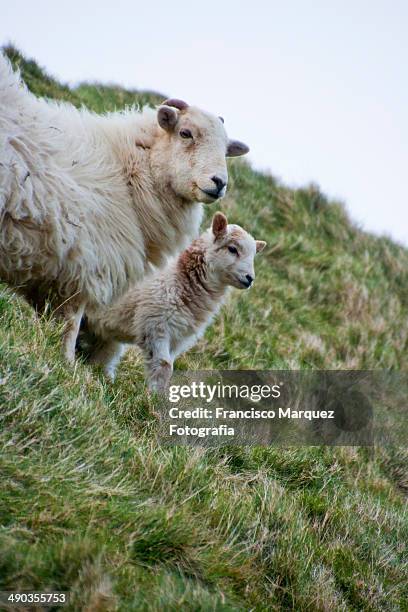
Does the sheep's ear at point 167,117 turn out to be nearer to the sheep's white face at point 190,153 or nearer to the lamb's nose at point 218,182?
the sheep's white face at point 190,153

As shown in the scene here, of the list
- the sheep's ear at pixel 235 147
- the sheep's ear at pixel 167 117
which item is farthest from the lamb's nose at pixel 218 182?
the sheep's ear at pixel 235 147

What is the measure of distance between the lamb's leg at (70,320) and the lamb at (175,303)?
105 cm

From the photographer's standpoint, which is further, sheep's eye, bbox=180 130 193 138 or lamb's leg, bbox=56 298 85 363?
sheep's eye, bbox=180 130 193 138

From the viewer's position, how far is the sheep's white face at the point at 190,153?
221 inches

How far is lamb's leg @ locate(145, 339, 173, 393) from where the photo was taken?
6352mm

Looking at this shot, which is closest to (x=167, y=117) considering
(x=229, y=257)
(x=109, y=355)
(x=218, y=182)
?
(x=218, y=182)

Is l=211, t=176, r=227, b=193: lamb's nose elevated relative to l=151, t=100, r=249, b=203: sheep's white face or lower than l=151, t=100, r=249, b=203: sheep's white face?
lower

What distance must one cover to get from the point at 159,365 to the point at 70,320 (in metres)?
1.35

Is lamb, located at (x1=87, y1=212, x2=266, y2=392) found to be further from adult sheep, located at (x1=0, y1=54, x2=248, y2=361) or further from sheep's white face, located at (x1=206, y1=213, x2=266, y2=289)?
adult sheep, located at (x1=0, y1=54, x2=248, y2=361)

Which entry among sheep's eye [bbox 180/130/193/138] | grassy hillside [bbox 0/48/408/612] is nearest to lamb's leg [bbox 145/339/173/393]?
grassy hillside [bbox 0/48/408/612]

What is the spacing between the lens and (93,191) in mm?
5426

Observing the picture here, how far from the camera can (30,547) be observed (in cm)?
304

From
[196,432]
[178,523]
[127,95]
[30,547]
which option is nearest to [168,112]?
[196,432]

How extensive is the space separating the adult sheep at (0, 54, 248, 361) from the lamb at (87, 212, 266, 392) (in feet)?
2.61
